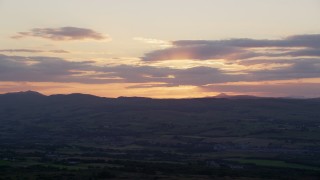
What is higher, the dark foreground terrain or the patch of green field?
the dark foreground terrain

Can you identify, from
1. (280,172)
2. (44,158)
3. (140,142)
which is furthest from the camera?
(140,142)

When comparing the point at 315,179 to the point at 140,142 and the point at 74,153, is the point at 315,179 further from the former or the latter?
the point at 140,142

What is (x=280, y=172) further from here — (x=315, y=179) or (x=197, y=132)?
(x=197, y=132)

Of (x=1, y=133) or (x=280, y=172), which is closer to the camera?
(x=280, y=172)

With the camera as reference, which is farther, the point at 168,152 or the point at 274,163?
the point at 168,152

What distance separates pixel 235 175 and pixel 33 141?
3260 inches

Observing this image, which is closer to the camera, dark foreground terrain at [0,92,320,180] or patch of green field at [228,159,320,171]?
dark foreground terrain at [0,92,320,180]

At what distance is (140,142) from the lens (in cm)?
15875

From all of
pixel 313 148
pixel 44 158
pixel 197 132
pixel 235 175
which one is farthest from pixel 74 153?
pixel 197 132

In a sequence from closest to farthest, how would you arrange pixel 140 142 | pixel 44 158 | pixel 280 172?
pixel 280 172 < pixel 44 158 < pixel 140 142

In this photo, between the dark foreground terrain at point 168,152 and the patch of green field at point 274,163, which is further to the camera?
the patch of green field at point 274,163

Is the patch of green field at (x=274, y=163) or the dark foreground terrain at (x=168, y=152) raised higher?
the dark foreground terrain at (x=168, y=152)

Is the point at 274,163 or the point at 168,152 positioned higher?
the point at 168,152

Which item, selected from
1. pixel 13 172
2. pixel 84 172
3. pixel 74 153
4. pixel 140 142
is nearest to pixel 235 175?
pixel 84 172
